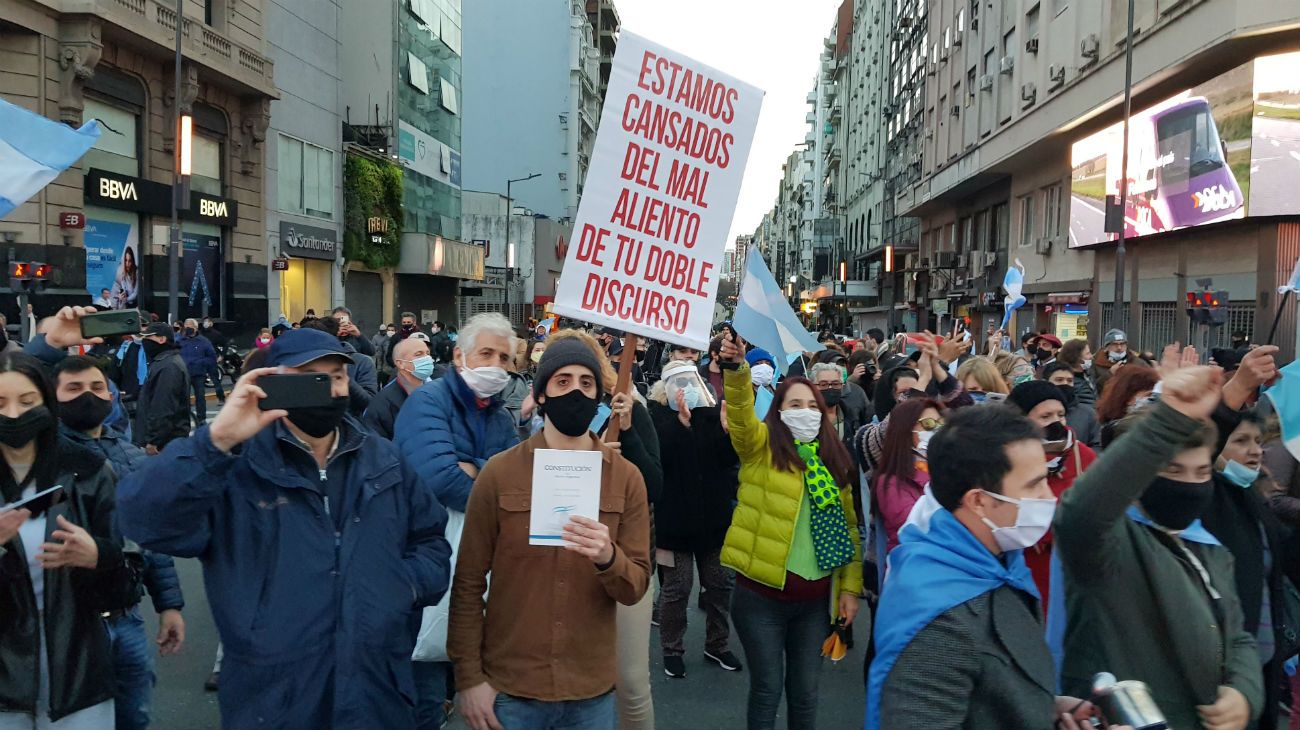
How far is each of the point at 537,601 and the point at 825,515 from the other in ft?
5.83

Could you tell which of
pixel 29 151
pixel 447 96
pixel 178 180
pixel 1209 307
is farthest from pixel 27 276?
pixel 447 96

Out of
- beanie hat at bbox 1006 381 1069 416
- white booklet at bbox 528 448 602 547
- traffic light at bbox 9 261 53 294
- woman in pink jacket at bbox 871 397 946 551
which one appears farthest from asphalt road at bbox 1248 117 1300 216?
traffic light at bbox 9 261 53 294

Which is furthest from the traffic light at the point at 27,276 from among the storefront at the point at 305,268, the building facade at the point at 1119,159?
the building facade at the point at 1119,159

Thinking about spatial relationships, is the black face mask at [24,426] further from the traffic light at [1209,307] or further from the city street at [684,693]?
the traffic light at [1209,307]

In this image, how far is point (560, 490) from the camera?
303cm

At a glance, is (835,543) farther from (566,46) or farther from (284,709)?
(566,46)

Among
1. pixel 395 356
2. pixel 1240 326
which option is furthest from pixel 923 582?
pixel 1240 326

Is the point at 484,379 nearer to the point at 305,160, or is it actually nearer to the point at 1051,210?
the point at 305,160

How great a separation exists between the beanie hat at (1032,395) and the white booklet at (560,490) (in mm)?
2506

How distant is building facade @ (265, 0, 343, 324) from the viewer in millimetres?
30688

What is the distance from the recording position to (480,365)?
4414 millimetres

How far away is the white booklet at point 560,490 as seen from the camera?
9.90 feet

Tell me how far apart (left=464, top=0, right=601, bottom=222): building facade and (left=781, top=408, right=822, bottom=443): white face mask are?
73.3m

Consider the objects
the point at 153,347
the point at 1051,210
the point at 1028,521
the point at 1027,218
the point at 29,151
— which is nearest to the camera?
the point at 1028,521
